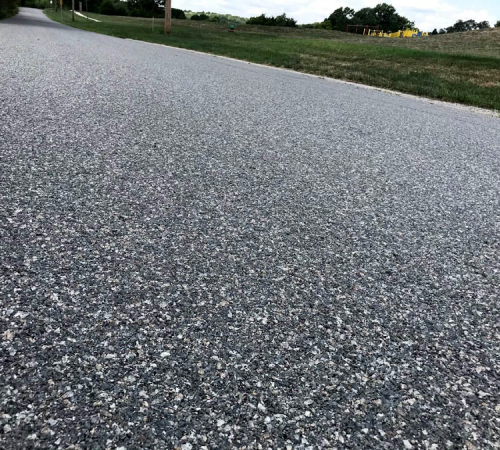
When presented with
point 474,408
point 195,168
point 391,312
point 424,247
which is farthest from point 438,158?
point 474,408

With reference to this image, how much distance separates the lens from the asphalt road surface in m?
1.35

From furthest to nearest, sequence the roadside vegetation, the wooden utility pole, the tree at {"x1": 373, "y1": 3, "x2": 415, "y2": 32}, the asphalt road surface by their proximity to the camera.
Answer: the tree at {"x1": 373, "y1": 3, "x2": 415, "y2": 32} → the roadside vegetation → the wooden utility pole → the asphalt road surface

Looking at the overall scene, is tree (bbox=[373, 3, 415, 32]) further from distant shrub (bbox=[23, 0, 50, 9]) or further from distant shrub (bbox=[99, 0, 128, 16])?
distant shrub (bbox=[23, 0, 50, 9])

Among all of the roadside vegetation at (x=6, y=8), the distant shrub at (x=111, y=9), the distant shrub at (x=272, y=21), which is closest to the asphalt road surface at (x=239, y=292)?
the roadside vegetation at (x=6, y=8)

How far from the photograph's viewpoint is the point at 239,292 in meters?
1.94

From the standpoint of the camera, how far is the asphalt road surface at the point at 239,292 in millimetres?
1348

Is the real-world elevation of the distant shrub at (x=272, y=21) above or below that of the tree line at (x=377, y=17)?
below

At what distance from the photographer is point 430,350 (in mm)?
1706

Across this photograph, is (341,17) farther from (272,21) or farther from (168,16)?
(168,16)

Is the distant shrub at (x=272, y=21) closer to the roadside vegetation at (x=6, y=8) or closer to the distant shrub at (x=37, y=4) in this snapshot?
the roadside vegetation at (x=6, y=8)

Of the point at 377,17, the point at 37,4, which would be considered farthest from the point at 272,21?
the point at 37,4

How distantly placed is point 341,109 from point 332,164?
116 inches

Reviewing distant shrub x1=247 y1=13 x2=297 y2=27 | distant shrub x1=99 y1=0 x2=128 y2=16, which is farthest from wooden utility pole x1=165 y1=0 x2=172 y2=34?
distant shrub x1=99 y1=0 x2=128 y2=16

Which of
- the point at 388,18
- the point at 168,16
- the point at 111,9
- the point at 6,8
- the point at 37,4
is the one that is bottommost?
the point at 168,16
